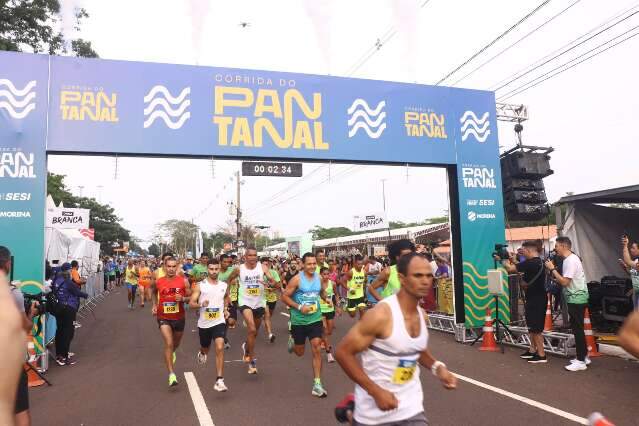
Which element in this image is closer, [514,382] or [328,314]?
[514,382]

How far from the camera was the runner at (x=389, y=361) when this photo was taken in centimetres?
277

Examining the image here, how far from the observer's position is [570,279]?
300 inches

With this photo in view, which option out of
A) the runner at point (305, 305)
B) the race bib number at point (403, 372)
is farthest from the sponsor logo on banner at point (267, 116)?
the race bib number at point (403, 372)

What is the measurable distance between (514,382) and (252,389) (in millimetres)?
3670

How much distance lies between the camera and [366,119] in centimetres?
1003

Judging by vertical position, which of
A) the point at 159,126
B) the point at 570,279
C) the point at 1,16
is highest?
the point at 1,16

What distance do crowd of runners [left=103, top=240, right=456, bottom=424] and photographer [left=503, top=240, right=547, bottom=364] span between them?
2475 millimetres

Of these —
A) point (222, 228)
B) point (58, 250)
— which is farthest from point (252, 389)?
point (222, 228)

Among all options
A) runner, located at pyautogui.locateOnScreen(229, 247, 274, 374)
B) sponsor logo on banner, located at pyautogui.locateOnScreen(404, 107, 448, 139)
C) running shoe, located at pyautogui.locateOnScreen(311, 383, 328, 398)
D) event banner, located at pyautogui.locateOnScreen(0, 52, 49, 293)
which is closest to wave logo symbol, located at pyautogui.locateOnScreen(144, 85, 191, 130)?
event banner, located at pyautogui.locateOnScreen(0, 52, 49, 293)

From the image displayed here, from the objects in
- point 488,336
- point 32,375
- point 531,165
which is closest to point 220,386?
point 32,375

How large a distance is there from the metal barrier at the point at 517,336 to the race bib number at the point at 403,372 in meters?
6.79

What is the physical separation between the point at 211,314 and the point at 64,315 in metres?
3.57

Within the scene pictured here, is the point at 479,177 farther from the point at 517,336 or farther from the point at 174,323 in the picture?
the point at 174,323

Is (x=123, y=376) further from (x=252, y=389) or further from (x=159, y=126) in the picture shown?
(x=159, y=126)
